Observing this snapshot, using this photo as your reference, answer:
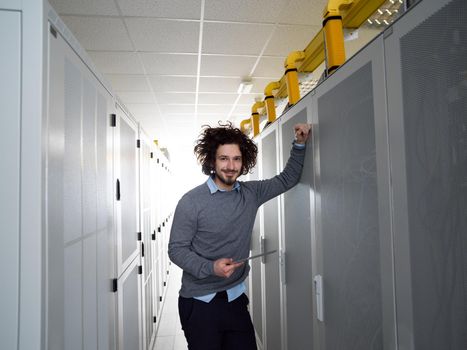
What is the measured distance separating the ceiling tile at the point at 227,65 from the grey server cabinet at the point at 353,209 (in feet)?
6.76

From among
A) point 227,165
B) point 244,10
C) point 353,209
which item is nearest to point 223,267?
point 227,165

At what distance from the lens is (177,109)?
4.74 m

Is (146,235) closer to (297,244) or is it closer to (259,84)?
(297,244)

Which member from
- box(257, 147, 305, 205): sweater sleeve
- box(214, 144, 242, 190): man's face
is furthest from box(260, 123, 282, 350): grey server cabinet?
box(214, 144, 242, 190): man's face

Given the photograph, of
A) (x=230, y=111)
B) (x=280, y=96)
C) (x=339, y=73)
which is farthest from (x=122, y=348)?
(x=230, y=111)

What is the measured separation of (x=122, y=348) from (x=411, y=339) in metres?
1.43

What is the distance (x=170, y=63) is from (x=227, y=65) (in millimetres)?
642

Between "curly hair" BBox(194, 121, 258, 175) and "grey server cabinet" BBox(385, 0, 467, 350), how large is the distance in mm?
982

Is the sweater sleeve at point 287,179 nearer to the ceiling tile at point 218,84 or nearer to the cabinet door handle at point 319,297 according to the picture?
the cabinet door handle at point 319,297

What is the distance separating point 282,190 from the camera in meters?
1.47

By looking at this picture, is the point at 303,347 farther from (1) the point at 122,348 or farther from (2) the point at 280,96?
(2) the point at 280,96

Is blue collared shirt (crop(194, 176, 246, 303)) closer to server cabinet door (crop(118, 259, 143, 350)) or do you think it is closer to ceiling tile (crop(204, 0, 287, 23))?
server cabinet door (crop(118, 259, 143, 350))

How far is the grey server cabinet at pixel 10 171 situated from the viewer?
2.14 ft

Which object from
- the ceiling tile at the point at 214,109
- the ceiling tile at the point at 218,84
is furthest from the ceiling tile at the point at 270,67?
the ceiling tile at the point at 214,109
